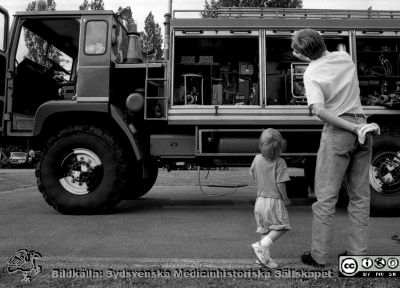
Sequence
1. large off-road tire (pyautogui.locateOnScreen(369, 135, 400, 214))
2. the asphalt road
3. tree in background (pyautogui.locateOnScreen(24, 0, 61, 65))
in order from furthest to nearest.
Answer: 1. tree in background (pyautogui.locateOnScreen(24, 0, 61, 65))
2. large off-road tire (pyautogui.locateOnScreen(369, 135, 400, 214))
3. the asphalt road

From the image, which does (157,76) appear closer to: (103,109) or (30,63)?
(103,109)

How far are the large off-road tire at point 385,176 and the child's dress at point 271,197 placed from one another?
3269 mm

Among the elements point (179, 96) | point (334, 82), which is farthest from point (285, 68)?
point (334, 82)

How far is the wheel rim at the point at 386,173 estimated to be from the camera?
6305 millimetres

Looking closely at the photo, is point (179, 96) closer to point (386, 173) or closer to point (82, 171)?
point (82, 171)

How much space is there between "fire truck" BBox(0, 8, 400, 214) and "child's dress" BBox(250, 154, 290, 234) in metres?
2.94

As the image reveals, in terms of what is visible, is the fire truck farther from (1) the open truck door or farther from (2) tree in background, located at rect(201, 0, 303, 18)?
(2) tree in background, located at rect(201, 0, 303, 18)

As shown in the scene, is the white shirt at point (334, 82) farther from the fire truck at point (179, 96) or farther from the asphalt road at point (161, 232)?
the fire truck at point (179, 96)

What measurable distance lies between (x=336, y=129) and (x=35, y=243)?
3055 millimetres

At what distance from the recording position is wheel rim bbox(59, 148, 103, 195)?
636 cm

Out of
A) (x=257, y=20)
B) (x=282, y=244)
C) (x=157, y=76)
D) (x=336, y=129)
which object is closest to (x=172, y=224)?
(x=282, y=244)

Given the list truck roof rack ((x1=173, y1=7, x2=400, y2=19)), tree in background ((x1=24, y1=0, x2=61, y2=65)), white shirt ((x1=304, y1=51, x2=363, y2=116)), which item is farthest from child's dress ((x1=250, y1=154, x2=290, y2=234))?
tree in background ((x1=24, y1=0, x2=61, y2=65))

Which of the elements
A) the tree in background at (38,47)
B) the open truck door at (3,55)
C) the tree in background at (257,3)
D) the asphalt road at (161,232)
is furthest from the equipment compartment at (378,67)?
the tree in background at (257,3)

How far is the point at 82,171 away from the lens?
21.1 feet
